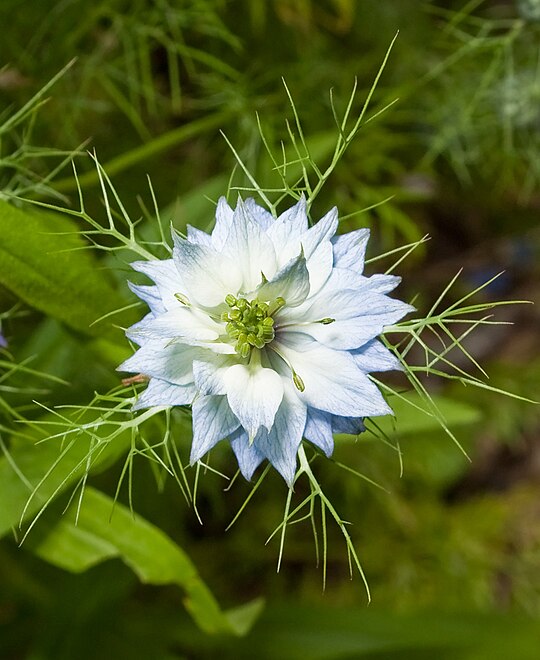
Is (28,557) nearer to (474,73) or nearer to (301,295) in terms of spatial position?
(301,295)

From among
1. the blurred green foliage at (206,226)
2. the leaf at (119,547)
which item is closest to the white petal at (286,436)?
the blurred green foliage at (206,226)

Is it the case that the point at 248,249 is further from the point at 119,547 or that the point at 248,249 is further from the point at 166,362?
the point at 119,547

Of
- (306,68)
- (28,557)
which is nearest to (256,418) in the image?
(28,557)

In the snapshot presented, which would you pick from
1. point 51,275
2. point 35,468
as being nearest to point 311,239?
point 51,275

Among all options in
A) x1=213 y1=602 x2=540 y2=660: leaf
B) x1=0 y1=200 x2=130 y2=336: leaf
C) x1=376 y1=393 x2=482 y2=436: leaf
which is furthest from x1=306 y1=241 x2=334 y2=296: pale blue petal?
x1=213 y1=602 x2=540 y2=660: leaf

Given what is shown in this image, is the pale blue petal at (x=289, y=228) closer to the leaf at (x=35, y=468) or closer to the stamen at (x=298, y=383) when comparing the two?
the stamen at (x=298, y=383)

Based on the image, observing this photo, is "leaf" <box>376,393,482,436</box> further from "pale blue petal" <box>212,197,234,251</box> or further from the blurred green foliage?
"pale blue petal" <box>212,197,234,251</box>
